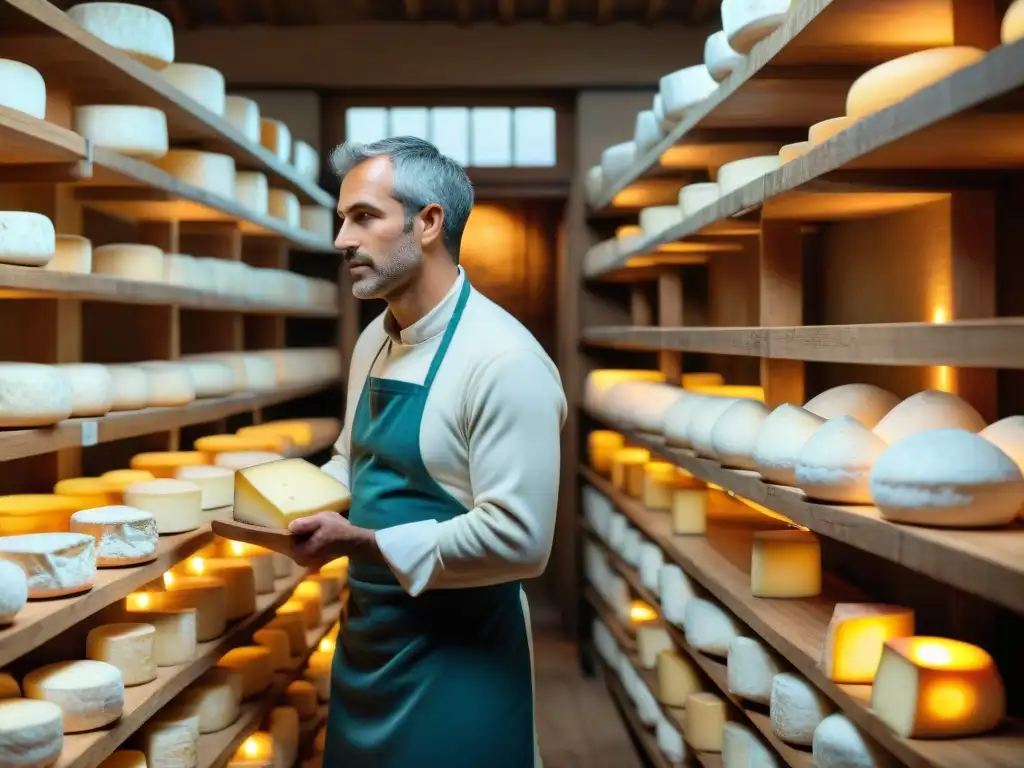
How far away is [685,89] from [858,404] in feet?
4.77

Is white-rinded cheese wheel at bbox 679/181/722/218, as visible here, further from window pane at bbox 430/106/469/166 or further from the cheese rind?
window pane at bbox 430/106/469/166

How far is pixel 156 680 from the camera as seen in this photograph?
2.57 m

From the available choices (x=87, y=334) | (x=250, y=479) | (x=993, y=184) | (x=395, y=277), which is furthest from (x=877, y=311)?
(x=87, y=334)

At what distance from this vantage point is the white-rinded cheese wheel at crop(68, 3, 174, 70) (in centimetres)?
301

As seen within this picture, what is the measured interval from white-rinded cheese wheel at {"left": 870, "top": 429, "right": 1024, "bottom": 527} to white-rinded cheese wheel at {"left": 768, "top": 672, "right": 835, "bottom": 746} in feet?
2.15

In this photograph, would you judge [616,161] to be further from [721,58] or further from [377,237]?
[377,237]

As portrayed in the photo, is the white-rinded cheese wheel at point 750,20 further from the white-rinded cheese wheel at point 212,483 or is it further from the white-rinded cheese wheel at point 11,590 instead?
the white-rinded cheese wheel at point 11,590

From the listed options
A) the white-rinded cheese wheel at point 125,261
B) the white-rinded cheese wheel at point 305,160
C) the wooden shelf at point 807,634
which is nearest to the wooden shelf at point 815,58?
the wooden shelf at point 807,634

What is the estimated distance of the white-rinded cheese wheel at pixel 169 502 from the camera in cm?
271

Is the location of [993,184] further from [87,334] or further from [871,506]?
[87,334]

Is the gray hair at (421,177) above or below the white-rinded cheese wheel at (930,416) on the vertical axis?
above

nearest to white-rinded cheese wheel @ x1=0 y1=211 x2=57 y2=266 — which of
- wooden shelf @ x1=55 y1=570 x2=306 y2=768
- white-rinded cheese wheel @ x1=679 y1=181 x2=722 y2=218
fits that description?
wooden shelf @ x1=55 y1=570 x2=306 y2=768

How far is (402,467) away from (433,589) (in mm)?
253

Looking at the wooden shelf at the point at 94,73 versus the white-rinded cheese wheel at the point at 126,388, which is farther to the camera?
the white-rinded cheese wheel at the point at 126,388
